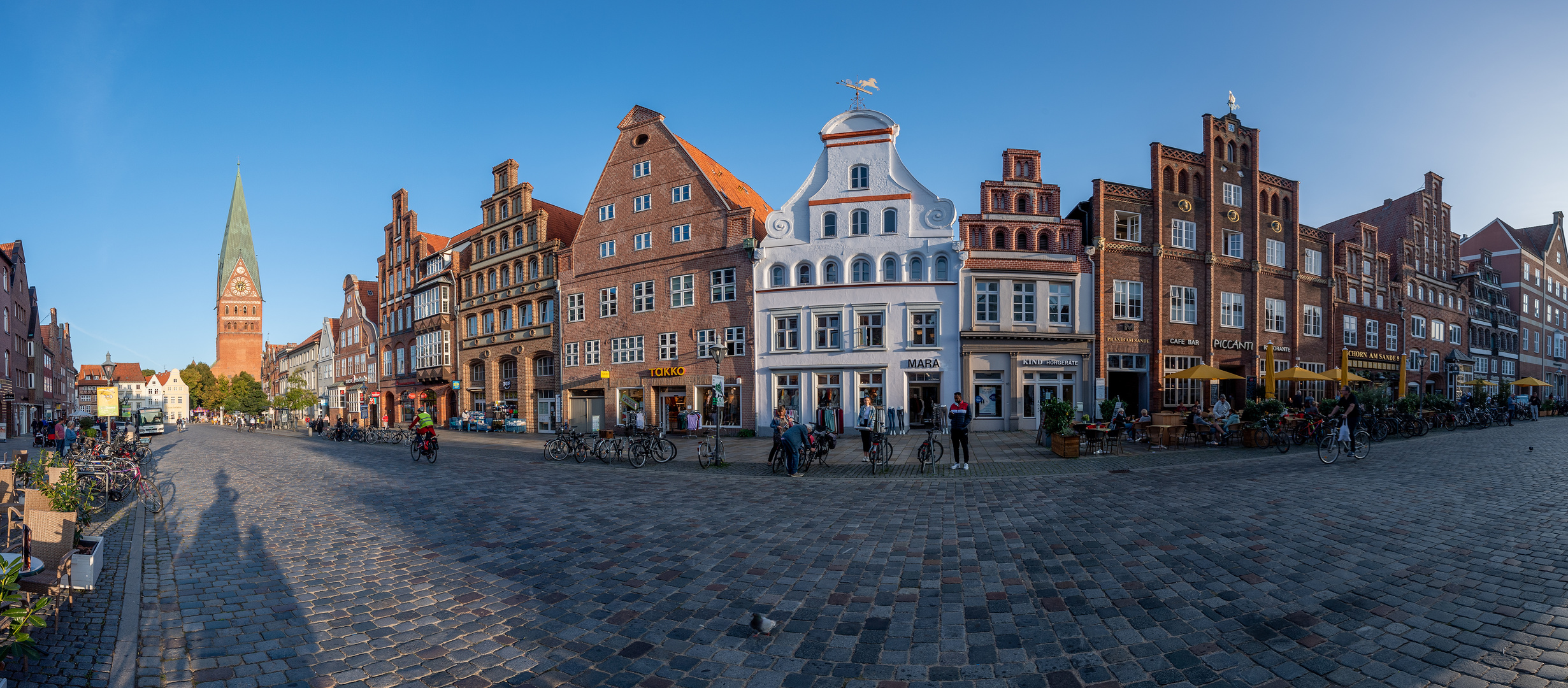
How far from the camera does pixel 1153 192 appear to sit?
29.5 m

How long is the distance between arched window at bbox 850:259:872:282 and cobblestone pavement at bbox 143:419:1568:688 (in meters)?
17.4

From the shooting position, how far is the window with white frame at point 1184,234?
29906 mm

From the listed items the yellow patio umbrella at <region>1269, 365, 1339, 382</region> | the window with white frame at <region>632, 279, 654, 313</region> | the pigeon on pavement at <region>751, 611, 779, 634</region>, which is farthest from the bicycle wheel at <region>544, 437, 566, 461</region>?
the yellow patio umbrella at <region>1269, 365, 1339, 382</region>

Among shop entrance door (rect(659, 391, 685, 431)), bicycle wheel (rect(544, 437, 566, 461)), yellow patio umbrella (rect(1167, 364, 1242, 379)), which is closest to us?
bicycle wheel (rect(544, 437, 566, 461))

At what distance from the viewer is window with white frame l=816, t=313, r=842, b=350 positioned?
2781 centimetres

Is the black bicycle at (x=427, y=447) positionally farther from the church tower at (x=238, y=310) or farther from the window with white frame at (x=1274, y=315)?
the church tower at (x=238, y=310)

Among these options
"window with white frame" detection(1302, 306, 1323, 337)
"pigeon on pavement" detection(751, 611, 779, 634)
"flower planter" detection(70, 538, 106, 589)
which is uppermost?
"window with white frame" detection(1302, 306, 1323, 337)

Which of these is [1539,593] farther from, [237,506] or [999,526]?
[237,506]

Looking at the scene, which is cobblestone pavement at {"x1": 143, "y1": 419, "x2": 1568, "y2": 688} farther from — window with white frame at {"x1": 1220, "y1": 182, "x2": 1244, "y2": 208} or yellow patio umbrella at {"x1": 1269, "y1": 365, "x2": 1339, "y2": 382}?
window with white frame at {"x1": 1220, "y1": 182, "x2": 1244, "y2": 208}

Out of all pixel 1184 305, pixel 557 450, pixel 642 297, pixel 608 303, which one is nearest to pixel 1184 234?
pixel 1184 305

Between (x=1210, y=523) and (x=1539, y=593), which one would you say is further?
(x=1210, y=523)

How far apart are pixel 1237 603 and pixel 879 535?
3735mm

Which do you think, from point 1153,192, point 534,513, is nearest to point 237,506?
point 534,513

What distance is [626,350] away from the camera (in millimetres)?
33156
